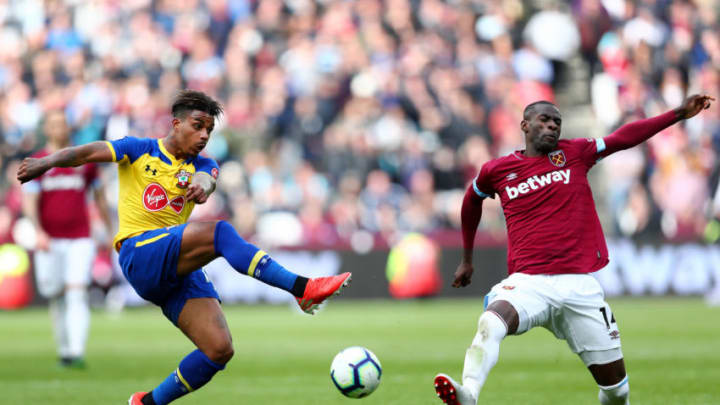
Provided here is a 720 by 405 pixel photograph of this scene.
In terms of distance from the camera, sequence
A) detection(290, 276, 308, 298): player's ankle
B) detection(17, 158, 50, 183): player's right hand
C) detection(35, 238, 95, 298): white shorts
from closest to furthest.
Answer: detection(290, 276, 308, 298): player's ankle, detection(17, 158, 50, 183): player's right hand, detection(35, 238, 95, 298): white shorts

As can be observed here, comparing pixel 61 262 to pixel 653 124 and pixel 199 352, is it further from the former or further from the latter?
pixel 653 124

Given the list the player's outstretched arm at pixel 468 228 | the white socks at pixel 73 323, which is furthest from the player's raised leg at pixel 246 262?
the white socks at pixel 73 323

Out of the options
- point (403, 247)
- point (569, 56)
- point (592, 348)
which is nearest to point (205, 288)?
point (592, 348)

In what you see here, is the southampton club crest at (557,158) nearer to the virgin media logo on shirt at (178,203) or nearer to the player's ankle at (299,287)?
the player's ankle at (299,287)

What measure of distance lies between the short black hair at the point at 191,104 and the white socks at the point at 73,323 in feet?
15.8

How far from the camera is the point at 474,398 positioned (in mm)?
6008

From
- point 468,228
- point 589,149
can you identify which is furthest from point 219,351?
point 589,149

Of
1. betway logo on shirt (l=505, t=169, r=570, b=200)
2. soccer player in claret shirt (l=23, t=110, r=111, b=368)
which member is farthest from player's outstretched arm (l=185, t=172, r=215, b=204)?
soccer player in claret shirt (l=23, t=110, r=111, b=368)

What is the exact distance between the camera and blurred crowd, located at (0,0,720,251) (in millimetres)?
21125

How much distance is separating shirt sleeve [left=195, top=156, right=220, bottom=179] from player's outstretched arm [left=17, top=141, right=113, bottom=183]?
600 millimetres

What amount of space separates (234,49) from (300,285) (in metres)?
17.9

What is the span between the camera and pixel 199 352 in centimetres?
687

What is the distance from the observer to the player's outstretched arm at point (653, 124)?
22.5ft

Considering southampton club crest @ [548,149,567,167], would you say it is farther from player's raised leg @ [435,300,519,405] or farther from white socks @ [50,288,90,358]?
white socks @ [50,288,90,358]
